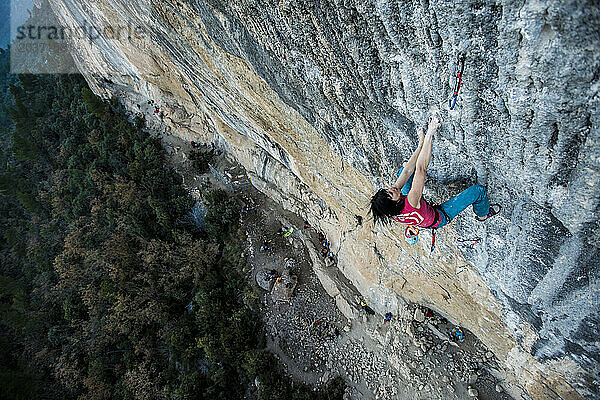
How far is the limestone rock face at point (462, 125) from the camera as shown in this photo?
2262 mm

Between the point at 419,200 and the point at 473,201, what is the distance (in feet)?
2.08

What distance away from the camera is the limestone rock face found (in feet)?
7.42

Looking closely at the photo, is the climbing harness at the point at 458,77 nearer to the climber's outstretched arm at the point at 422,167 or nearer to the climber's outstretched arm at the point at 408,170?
the climber's outstretched arm at the point at 422,167

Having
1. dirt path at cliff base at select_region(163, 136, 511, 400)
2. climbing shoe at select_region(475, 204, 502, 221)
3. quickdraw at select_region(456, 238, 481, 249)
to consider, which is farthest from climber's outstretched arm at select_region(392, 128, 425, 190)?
dirt path at cliff base at select_region(163, 136, 511, 400)

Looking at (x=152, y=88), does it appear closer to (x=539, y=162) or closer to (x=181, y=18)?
(x=181, y=18)

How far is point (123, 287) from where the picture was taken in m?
11.6

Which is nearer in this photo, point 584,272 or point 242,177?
point 584,272

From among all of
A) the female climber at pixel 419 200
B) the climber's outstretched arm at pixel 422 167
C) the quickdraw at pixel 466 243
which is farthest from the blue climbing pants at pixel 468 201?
the quickdraw at pixel 466 243

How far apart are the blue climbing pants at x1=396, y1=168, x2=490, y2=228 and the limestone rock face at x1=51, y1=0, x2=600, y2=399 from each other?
144 mm

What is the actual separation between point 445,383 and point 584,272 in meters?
5.15

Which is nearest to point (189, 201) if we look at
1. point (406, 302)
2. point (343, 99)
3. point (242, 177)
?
point (242, 177)

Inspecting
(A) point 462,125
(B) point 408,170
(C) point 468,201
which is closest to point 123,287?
(B) point 408,170

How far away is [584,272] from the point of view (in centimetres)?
279

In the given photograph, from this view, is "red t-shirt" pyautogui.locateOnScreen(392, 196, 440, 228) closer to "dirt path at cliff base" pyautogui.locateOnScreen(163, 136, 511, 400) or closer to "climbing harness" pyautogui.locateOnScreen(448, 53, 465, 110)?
"climbing harness" pyautogui.locateOnScreen(448, 53, 465, 110)
